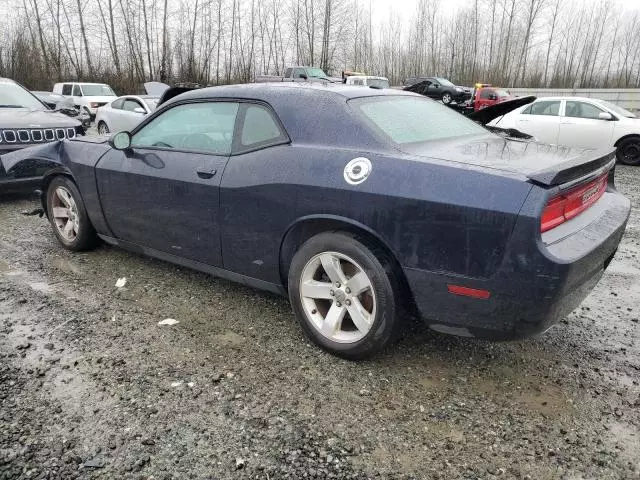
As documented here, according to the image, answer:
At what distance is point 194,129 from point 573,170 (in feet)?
7.94

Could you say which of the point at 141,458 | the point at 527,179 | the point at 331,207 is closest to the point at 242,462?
the point at 141,458

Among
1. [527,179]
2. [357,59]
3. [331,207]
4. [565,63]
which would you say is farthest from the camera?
[357,59]

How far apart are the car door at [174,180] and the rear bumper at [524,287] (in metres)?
1.48

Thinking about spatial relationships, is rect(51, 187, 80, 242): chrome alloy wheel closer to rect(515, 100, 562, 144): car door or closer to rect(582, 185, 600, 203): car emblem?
rect(582, 185, 600, 203): car emblem

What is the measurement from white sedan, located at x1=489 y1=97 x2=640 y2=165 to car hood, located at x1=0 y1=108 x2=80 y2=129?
314 inches

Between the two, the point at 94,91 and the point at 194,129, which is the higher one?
the point at 194,129

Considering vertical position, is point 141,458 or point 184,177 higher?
point 184,177

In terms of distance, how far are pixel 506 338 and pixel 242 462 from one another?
4.33ft

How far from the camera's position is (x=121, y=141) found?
381 cm

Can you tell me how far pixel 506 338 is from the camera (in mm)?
2414

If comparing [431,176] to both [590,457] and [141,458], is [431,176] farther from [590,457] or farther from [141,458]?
[141,458]

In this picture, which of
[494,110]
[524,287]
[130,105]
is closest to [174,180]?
[524,287]

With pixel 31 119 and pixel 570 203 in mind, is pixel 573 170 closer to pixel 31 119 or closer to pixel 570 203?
pixel 570 203

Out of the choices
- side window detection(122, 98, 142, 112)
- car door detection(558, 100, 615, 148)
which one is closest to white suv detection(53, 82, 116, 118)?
side window detection(122, 98, 142, 112)
